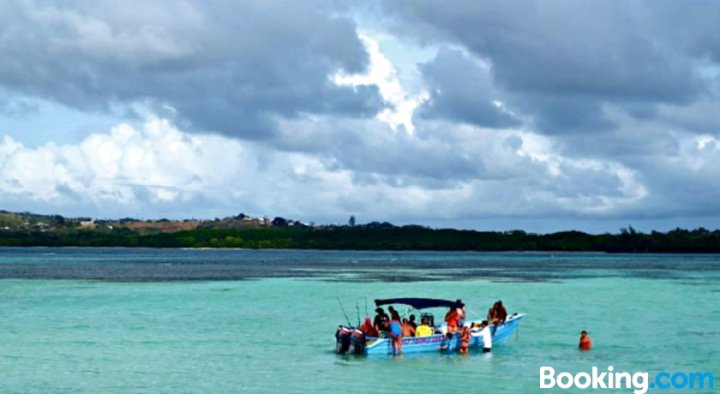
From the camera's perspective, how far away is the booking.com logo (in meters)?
32.7

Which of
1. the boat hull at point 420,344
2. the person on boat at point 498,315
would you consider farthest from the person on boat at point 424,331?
the person on boat at point 498,315

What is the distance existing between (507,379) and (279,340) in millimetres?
14104

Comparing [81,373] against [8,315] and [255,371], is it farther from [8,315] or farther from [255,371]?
[8,315]

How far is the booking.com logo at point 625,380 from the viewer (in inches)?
1286

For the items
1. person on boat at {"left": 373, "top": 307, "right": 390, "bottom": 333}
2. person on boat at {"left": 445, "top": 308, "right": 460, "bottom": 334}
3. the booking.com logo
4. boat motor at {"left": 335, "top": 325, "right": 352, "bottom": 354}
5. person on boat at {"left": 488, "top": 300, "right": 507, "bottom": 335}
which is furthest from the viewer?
person on boat at {"left": 488, "top": 300, "right": 507, "bottom": 335}

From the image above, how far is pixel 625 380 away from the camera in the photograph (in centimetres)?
3375

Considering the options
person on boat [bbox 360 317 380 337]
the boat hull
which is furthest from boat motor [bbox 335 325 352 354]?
the boat hull

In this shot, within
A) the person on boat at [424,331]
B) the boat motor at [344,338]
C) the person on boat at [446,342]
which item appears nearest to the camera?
the boat motor at [344,338]

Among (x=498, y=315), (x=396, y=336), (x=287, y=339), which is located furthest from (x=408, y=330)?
(x=287, y=339)

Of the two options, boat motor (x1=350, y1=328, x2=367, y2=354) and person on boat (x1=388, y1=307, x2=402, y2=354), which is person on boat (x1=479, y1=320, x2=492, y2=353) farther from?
boat motor (x1=350, y1=328, x2=367, y2=354)

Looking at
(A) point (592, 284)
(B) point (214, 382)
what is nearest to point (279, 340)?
(B) point (214, 382)

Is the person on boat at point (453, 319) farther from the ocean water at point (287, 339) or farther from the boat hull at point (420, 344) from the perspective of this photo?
the ocean water at point (287, 339)

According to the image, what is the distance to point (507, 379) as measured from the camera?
34.0 meters

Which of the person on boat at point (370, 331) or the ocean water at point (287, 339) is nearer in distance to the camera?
the ocean water at point (287, 339)
